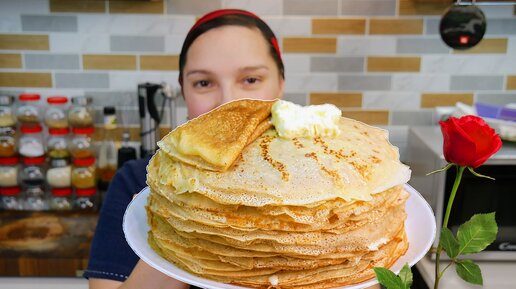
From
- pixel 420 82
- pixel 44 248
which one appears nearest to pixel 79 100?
pixel 44 248

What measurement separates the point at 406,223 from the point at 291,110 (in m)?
0.28

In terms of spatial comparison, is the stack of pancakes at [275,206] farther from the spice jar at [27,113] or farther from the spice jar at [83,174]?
the spice jar at [27,113]

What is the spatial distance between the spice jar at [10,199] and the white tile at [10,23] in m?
0.66

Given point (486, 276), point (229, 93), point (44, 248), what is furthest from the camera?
point (44, 248)

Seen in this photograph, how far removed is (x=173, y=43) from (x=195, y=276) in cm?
155

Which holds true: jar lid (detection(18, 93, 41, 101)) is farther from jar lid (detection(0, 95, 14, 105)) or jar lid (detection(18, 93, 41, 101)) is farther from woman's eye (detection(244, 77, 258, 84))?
woman's eye (detection(244, 77, 258, 84))

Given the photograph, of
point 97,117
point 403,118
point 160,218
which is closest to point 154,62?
point 97,117

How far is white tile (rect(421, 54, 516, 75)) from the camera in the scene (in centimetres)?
212

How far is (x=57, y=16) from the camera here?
2033mm

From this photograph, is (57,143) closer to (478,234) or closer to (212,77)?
(212,77)

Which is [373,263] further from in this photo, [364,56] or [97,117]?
[97,117]

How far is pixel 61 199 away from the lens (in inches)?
79.0

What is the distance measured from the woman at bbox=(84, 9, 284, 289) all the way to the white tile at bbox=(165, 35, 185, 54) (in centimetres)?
76

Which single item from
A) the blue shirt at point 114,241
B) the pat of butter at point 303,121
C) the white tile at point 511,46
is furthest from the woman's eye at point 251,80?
Answer: the white tile at point 511,46
